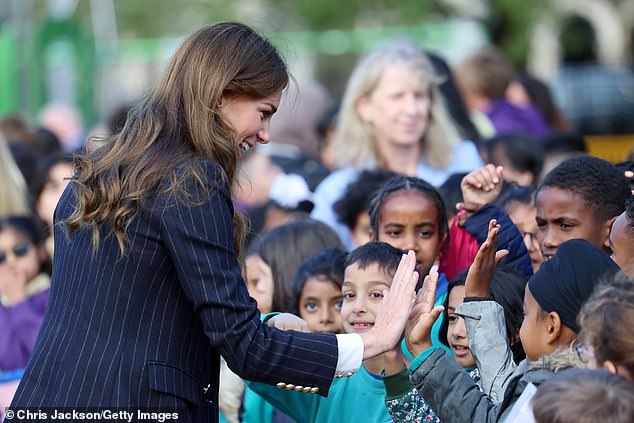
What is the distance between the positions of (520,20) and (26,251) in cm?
1554

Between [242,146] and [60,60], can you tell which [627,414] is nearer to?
[242,146]

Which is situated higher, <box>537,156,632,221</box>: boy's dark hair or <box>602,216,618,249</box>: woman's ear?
<box>537,156,632,221</box>: boy's dark hair

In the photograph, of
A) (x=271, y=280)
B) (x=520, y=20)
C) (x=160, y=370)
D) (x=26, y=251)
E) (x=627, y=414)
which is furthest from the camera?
(x=520, y=20)

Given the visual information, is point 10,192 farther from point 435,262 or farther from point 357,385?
point 357,385

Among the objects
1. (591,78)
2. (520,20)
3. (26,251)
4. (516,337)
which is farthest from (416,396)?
(520,20)

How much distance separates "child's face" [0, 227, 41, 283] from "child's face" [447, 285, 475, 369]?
9.51 feet

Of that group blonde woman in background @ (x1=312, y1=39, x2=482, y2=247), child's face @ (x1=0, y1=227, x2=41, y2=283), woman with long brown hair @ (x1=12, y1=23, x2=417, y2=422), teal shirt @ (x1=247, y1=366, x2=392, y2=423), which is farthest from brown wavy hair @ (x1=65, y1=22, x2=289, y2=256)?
child's face @ (x1=0, y1=227, x2=41, y2=283)

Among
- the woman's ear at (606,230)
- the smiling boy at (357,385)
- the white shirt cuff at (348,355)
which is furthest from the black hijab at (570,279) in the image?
the smiling boy at (357,385)

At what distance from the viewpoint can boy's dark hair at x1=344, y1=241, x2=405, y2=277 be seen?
434 cm

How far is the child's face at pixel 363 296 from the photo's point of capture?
427 cm

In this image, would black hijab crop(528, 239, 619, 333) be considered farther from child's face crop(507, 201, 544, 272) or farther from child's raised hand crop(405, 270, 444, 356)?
child's face crop(507, 201, 544, 272)

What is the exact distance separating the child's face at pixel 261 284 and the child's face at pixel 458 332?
127 centimetres

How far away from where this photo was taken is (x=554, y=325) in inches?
135

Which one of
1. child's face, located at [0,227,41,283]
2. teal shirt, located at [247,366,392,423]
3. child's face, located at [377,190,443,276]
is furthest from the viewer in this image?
child's face, located at [0,227,41,283]
